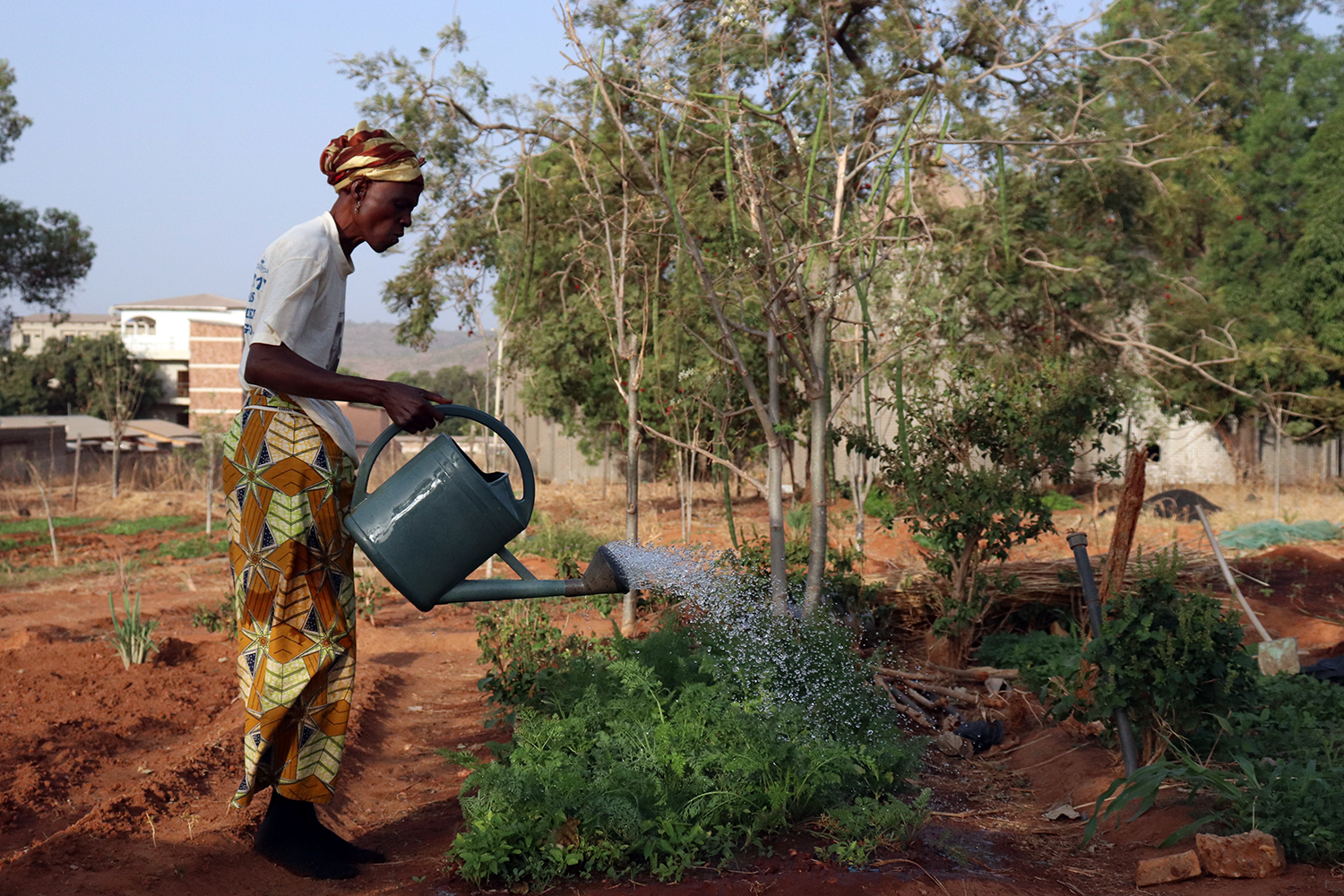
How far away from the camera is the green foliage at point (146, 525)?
1352 centimetres

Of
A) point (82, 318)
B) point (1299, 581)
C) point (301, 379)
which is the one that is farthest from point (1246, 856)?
point (82, 318)

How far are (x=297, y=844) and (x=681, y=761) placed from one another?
90 cm

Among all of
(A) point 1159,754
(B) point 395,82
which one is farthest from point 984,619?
(B) point 395,82

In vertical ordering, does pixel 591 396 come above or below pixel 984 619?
above

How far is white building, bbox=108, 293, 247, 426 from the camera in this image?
44.6 meters

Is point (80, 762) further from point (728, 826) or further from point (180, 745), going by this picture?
point (728, 826)

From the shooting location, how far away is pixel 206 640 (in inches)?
224

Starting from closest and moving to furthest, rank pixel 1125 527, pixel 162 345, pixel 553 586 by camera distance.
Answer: pixel 553 586
pixel 1125 527
pixel 162 345

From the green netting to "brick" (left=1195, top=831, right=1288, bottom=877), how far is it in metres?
6.53

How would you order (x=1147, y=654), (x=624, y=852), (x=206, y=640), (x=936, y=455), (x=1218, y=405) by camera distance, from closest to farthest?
(x=624, y=852), (x=1147, y=654), (x=936, y=455), (x=206, y=640), (x=1218, y=405)

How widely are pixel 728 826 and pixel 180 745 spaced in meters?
2.45

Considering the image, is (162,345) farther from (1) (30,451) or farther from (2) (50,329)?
(1) (30,451)

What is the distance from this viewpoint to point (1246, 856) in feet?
7.73

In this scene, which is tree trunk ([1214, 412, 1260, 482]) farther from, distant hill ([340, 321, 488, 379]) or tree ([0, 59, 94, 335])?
distant hill ([340, 321, 488, 379])
